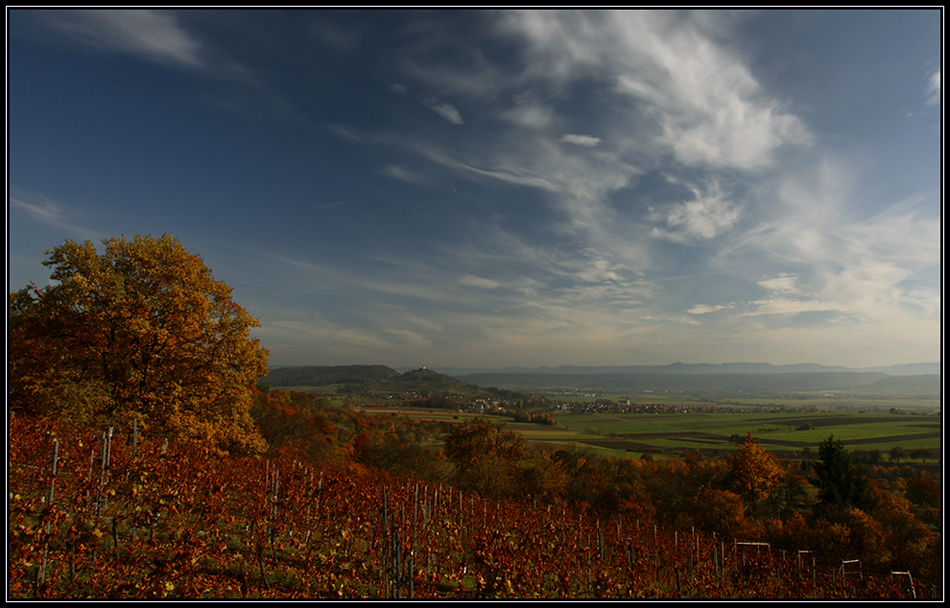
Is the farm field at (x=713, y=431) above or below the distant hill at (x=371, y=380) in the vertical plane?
below

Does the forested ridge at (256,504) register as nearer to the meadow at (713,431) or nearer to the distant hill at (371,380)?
the meadow at (713,431)

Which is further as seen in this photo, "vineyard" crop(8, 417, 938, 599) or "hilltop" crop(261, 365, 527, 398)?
"hilltop" crop(261, 365, 527, 398)

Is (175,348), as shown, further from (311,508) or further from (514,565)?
(514,565)

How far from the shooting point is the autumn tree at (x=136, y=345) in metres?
13.3

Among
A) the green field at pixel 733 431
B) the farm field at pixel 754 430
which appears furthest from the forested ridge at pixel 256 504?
the farm field at pixel 754 430

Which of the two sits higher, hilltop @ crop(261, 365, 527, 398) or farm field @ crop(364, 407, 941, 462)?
hilltop @ crop(261, 365, 527, 398)

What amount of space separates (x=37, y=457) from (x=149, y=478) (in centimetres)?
389

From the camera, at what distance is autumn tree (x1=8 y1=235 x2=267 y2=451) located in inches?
525

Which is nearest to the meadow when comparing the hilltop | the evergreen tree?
the evergreen tree

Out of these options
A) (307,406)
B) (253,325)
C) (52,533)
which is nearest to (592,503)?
(253,325)

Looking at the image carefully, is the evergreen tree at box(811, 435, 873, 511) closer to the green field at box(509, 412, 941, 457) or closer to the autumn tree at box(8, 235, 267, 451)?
the green field at box(509, 412, 941, 457)

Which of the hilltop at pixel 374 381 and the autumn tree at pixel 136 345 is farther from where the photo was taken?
the hilltop at pixel 374 381

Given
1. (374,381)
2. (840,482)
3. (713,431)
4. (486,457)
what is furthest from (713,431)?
(374,381)

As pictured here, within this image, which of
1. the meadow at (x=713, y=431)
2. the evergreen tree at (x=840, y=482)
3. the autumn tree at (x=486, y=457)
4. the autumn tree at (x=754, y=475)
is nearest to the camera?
the autumn tree at (x=486, y=457)
